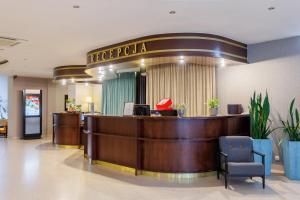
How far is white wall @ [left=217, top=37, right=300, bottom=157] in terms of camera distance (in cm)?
626

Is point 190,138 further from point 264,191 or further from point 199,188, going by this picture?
point 264,191

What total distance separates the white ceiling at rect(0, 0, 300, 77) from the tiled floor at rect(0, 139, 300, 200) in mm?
3046

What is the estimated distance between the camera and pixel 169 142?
534cm

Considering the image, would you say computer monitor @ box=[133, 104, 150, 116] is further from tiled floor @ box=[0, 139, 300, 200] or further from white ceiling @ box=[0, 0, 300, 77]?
white ceiling @ box=[0, 0, 300, 77]

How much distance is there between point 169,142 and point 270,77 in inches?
125

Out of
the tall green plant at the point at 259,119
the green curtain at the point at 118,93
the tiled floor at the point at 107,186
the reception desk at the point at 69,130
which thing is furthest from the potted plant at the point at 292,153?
the reception desk at the point at 69,130

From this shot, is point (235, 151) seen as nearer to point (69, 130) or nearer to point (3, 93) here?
point (69, 130)

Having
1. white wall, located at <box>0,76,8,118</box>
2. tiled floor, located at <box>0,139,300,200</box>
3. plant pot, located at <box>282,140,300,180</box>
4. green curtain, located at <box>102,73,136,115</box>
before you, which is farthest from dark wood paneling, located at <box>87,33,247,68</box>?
white wall, located at <box>0,76,8,118</box>

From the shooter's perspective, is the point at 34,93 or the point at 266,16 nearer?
the point at 266,16

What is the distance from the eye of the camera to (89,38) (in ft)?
21.0

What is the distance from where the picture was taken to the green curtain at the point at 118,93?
10297 millimetres

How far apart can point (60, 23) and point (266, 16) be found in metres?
3.91

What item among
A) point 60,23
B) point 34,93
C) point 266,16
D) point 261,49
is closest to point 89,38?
point 60,23

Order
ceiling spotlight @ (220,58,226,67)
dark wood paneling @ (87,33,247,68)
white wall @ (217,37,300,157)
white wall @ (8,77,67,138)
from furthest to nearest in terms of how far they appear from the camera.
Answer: white wall @ (8,77,67,138)
ceiling spotlight @ (220,58,226,67)
white wall @ (217,37,300,157)
dark wood paneling @ (87,33,247,68)
